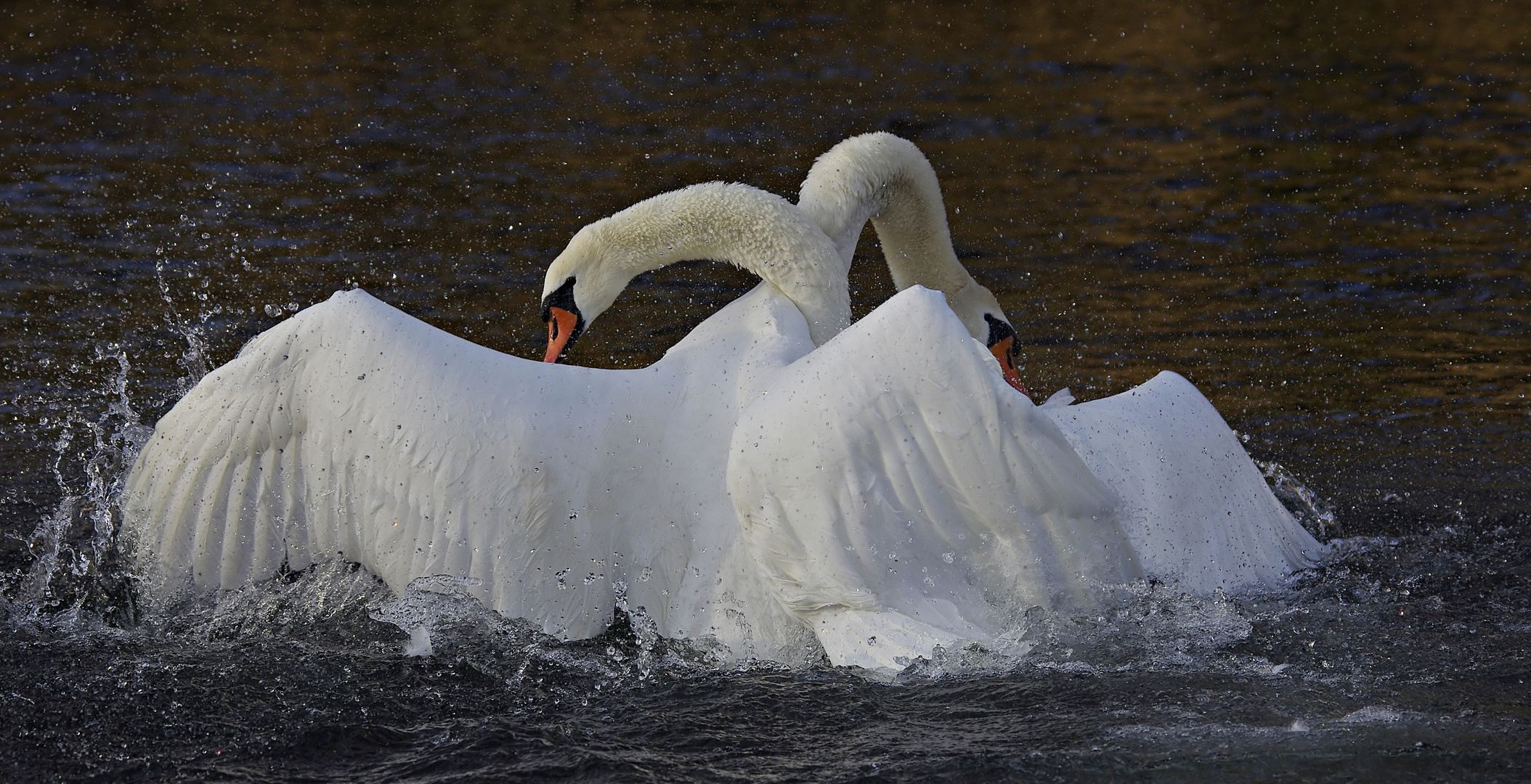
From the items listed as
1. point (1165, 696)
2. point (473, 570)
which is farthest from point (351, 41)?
point (1165, 696)

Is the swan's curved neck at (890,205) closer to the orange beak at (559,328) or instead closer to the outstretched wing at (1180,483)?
the orange beak at (559,328)

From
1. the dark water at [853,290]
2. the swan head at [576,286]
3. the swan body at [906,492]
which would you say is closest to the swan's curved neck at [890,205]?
the swan head at [576,286]

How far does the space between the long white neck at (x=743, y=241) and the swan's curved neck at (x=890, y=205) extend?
235mm

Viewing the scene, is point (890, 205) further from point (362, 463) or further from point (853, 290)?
point (362, 463)

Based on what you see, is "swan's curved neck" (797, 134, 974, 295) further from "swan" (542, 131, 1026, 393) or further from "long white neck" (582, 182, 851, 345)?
"long white neck" (582, 182, 851, 345)

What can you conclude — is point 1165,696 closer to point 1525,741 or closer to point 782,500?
point 1525,741

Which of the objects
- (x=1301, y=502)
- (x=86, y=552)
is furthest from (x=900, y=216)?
(x=86, y=552)

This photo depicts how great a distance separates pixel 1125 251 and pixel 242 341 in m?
5.71

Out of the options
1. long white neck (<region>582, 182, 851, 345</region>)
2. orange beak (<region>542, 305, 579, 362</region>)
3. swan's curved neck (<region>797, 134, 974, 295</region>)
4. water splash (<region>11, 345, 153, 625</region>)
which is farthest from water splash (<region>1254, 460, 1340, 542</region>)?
water splash (<region>11, 345, 153, 625</region>)

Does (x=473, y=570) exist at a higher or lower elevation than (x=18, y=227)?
lower

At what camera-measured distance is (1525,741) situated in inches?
172

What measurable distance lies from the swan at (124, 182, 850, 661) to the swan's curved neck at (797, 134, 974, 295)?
5.20 ft

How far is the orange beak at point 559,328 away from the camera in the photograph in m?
7.30

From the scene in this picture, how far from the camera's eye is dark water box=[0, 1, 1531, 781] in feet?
15.2
